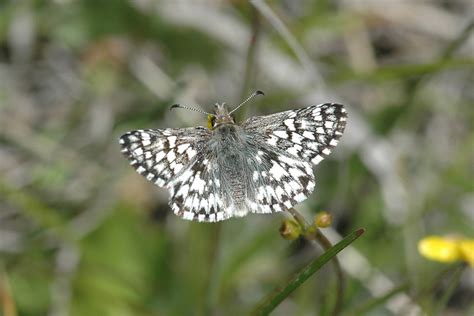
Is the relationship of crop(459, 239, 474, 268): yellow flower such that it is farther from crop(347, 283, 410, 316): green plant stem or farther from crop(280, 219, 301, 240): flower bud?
crop(280, 219, 301, 240): flower bud

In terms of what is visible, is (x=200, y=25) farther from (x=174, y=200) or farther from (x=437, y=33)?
(x=174, y=200)

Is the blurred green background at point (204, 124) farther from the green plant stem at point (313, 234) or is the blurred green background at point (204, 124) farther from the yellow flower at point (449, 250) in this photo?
the green plant stem at point (313, 234)

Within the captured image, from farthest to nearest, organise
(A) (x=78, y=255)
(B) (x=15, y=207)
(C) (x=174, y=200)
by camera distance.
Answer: (B) (x=15, y=207) → (A) (x=78, y=255) → (C) (x=174, y=200)

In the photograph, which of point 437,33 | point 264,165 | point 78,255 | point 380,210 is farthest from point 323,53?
point 264,165

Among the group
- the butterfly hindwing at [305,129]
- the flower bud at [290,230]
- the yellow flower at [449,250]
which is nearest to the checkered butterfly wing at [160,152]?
the butterfly hindwing at [305,129]

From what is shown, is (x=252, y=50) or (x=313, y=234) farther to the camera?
(x=252, y=50)

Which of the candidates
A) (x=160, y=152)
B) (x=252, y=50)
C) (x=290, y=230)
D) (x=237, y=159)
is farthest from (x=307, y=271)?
(x=252, y=50)

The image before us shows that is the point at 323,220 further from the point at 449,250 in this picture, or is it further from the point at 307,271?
the point at 449,250
